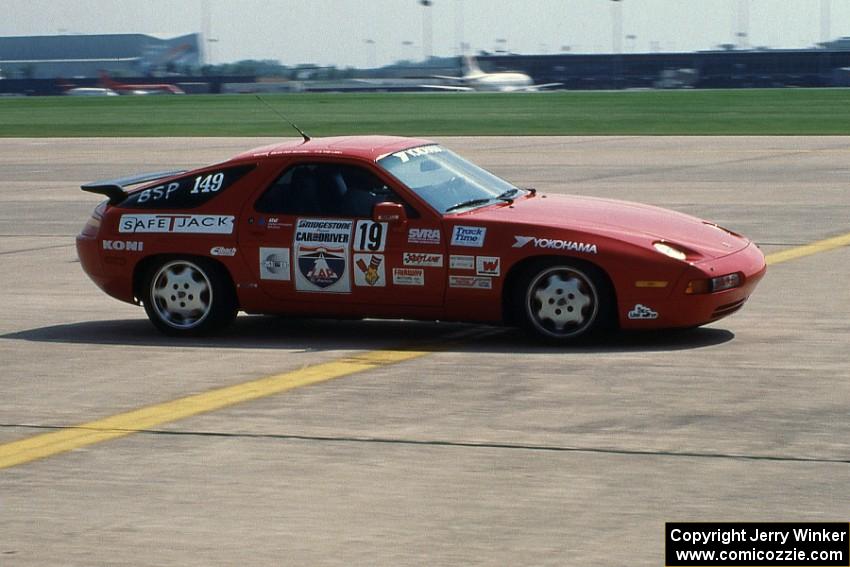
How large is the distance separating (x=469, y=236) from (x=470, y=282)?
0.95 feet

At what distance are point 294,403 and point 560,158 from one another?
2200 centimetres

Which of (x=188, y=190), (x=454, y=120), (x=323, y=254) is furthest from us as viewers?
(x=454, y=120)

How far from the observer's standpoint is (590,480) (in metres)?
6.04

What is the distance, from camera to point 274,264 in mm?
9742

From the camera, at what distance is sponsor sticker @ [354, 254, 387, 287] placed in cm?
945

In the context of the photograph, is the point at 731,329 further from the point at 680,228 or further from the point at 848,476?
the point at 848,476

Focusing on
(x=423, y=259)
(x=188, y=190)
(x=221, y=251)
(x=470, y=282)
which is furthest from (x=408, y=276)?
(x=188, y=190)

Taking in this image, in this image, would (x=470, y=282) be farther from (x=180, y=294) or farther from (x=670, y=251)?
(x=180, y=294)

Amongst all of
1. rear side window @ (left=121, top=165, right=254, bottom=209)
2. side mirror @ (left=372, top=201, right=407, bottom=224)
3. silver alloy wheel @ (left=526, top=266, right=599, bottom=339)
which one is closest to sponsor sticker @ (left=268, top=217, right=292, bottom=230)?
rear side window @ (left=121, top=165, right=254, bottom=209)

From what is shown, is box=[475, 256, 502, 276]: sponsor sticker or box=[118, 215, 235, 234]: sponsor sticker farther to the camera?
box=[118, 215, 235, 234]: sponsor sticker

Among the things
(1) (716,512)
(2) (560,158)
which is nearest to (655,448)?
(1) (716,512)

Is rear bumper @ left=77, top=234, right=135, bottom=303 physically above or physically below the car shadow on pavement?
above

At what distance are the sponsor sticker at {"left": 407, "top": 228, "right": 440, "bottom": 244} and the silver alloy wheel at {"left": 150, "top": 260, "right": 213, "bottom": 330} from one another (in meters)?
1.52

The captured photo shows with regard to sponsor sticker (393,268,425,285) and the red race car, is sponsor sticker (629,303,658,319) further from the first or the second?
sponsor sticker (393,268,425,285)
